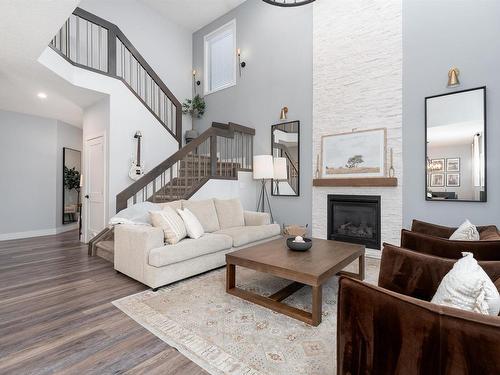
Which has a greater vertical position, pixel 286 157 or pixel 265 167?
pixel 286 157

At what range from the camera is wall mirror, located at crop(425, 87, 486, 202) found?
3314mm

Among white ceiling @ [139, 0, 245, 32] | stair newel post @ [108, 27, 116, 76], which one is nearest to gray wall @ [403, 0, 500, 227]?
white ceiling @ [139, 0, 245, 32]

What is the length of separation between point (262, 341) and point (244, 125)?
15.5 ft

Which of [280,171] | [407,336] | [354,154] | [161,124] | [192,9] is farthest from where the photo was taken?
[192,9]

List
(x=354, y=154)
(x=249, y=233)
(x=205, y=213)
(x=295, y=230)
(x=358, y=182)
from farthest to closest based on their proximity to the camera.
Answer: (x=295, y=230) < (x=354, y=154) < (x=358, y=182) < (x=205, y=213) < (x=249, y=233)

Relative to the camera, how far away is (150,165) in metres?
5.50

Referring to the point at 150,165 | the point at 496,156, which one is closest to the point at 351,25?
the point at 496,156

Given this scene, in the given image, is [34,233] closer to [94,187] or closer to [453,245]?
[94,187]

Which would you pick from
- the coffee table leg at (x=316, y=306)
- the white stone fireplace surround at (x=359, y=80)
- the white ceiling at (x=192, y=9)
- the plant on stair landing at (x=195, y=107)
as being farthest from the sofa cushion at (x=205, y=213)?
the white ceiling at (x=192, y=9)

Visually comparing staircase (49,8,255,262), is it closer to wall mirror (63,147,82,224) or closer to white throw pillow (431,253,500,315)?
wall mirror (63,147,82,224)

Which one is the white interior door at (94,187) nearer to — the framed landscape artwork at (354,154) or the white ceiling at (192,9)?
the white ceiling at (192,9)

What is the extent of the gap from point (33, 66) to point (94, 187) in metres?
2.24

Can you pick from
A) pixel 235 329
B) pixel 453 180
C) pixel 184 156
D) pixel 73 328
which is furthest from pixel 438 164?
pixel 73 328

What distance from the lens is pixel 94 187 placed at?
5164 mm
